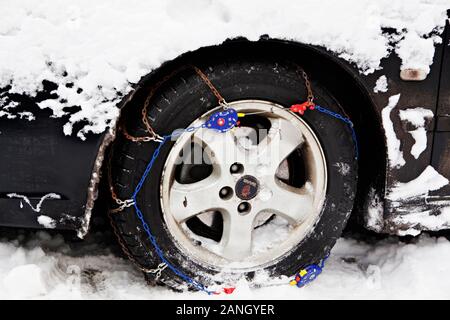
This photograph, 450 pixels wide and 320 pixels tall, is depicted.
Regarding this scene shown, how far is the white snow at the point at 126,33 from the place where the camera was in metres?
1.88

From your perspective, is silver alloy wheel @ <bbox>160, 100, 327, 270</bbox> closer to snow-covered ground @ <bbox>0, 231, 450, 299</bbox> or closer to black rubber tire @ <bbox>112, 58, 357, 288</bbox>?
black rubber tire @ <bbox>112, 58, 357, 288</bbox>

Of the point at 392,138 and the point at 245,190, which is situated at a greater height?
the point at 392,138

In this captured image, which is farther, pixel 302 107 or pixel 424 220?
pixel 424 220

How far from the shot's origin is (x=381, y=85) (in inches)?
85.5

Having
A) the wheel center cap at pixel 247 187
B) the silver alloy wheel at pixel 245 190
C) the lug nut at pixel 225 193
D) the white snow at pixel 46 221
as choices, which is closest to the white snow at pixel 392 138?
the silver alloy wheel at pixel 245 190

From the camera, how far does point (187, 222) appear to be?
251cm

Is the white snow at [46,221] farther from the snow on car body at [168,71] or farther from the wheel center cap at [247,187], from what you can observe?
the wheel center cap at [247,187]

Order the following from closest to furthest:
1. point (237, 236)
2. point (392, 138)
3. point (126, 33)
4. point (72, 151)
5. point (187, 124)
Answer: point (126, 33) < point (72, 151) < point (187, 124) < point (392, 138) < point (237, 236)

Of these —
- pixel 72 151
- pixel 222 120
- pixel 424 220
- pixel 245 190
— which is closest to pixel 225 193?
pixel 245 190

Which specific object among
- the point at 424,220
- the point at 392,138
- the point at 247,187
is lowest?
the point at 424,220

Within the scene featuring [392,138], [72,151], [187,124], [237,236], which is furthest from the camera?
[237,236]

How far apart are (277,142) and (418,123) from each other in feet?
1.81

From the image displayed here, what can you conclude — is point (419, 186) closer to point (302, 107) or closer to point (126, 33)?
point (302, 107)

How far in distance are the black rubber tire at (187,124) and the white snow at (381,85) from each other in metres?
0.18
